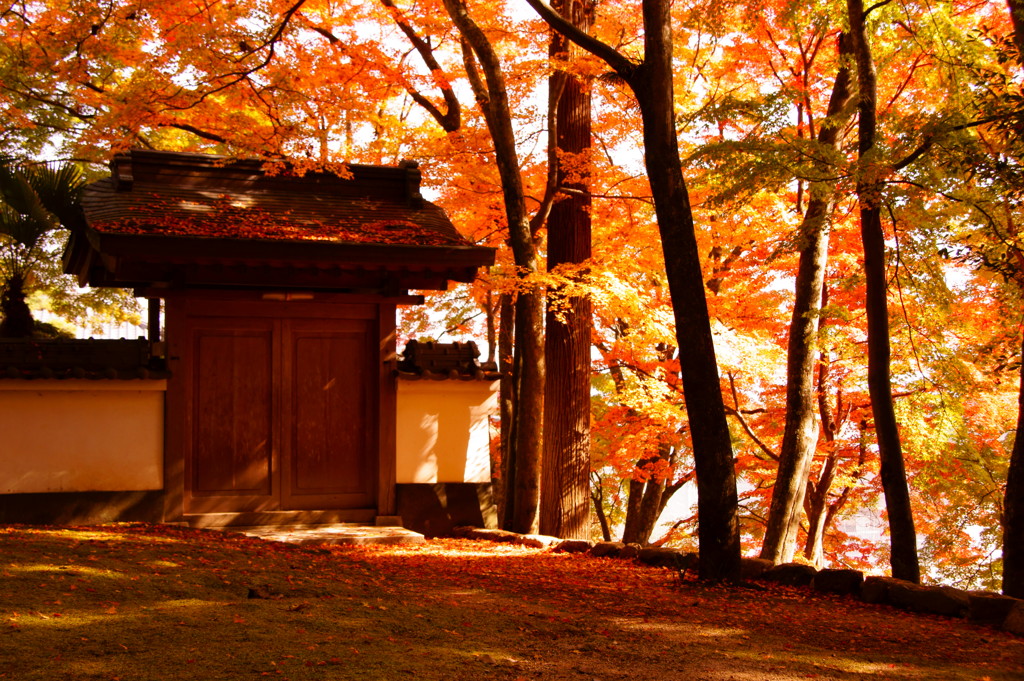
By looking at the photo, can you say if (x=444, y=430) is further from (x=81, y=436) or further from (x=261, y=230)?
(x=81, y=436)

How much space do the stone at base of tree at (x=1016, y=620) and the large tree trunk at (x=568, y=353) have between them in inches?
228

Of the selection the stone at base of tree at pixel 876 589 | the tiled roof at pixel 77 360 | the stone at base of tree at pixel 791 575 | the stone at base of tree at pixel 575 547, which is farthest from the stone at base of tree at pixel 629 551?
the tiled roof at pixel 77 360

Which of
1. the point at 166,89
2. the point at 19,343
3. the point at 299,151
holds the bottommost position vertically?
the point at 19,343

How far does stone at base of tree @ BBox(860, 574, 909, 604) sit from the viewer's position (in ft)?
23.3

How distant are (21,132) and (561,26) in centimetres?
1281

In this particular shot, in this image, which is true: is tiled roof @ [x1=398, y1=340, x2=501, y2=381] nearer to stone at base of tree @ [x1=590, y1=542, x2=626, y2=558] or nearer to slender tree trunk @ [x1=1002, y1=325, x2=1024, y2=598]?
stone at base of tree @ [x1=590, y1=542, x2=626, y2=558]

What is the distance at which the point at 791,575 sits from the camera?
7668mm

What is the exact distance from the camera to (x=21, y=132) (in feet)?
53.4

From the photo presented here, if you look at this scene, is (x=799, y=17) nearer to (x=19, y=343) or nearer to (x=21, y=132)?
(x=19, y=343)

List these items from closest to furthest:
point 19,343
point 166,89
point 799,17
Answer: point 19,343, point 799,17, point 166,89

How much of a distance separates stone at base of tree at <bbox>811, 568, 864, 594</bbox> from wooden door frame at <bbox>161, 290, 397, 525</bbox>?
4.73m

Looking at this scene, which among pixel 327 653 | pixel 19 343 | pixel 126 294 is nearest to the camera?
pixel 327 653

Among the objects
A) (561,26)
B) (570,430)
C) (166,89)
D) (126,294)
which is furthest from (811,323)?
(126,294)

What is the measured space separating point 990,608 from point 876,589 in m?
0.83
